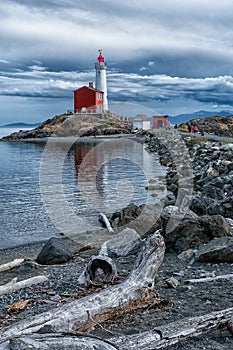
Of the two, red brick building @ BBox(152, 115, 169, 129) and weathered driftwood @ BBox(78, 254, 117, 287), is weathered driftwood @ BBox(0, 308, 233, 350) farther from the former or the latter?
red brick building @ BBox(152, 115, 169, 129)

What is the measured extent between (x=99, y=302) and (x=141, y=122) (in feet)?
269

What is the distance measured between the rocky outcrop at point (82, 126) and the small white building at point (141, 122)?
1.92 meters

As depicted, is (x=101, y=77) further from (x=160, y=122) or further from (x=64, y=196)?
(x=64, y=196)

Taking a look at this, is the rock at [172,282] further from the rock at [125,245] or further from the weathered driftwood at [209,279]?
the rock at [125,245]

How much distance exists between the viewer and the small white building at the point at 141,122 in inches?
3369

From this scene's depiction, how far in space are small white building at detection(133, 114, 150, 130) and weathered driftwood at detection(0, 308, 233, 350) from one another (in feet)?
266

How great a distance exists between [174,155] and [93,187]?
14826 mm

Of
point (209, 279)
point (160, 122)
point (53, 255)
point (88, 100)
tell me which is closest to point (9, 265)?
point (53, 255)

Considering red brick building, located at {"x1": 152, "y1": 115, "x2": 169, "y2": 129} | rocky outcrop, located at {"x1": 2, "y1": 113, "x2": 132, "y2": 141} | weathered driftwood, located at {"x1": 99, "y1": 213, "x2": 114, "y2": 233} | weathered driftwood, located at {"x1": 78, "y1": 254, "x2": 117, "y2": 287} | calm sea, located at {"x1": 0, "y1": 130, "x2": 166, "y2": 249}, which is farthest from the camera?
rocky outcrop, located at {"x1": 2, "y1": 113, "x2": 132, "y2": 141}

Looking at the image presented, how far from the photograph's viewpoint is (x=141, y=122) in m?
85.9

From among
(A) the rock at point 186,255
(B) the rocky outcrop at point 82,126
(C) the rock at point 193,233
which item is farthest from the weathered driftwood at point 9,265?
(B) the rocky outcrop at point 82,126

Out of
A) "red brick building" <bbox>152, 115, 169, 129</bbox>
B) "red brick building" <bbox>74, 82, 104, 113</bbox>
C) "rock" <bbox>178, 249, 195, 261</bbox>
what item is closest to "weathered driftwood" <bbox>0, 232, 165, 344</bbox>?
"rock" <bbox>178, 249, 195, 261</bbox>

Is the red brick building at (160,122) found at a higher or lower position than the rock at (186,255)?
higher

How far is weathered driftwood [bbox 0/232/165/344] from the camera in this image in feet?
13.9
